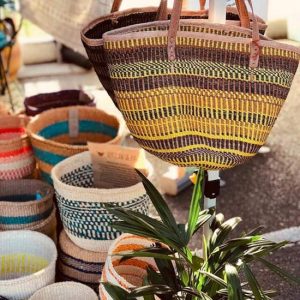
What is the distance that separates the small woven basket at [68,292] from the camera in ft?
5.73

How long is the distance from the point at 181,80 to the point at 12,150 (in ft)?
3.67

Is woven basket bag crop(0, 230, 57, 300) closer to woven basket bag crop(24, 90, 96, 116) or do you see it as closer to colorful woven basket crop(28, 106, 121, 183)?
colorful woven basket crop(28, 106, 121, 183)

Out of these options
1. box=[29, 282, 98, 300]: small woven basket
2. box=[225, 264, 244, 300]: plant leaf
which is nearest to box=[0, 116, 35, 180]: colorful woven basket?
box=[29, 282, 98, 300]: small woven basket

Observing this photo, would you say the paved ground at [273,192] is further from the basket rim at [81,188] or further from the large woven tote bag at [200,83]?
the large woven tote bag at [200,83]

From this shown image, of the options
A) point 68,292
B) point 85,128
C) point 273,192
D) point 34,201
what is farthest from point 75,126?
point 273,192

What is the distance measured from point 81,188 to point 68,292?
330mm

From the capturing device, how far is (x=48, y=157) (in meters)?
2.17

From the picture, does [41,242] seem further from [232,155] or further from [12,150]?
[232,155]

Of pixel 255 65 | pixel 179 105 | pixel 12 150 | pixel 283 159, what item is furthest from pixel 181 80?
pixel 283 159

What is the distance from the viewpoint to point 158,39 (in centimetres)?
132

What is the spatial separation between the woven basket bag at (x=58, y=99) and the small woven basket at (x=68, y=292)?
1.08 meters

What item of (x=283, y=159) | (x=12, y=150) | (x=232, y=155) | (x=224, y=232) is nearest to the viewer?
(x=232, y=155)

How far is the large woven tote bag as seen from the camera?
51.3 inches

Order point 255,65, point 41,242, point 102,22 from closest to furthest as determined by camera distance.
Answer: point 255,65
point 102,22
point 41,242
